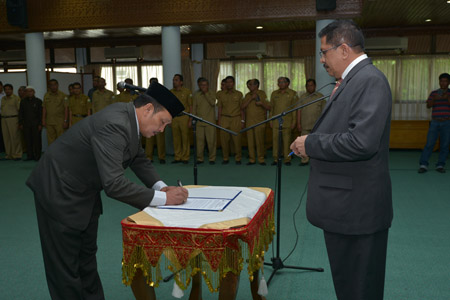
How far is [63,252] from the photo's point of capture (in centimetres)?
200

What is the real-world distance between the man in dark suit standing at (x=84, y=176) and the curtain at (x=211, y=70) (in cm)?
970

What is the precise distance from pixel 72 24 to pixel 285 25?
4682 millimetres

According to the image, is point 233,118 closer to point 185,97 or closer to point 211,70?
point 185,97

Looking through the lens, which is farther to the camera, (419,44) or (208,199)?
(419,44)

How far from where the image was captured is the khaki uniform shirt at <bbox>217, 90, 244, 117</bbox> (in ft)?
28.2

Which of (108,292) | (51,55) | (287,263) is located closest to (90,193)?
(108,292)

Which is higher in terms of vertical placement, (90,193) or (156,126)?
(156,126)

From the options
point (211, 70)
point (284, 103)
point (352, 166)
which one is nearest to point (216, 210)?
point (352, 166)

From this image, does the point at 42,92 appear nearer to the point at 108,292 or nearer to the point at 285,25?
the point at 285,25

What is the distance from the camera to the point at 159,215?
6.73ft

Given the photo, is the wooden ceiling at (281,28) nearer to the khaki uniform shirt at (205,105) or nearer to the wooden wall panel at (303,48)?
the wooden wall panel at (303,48)

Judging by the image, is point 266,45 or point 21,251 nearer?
point 21,251

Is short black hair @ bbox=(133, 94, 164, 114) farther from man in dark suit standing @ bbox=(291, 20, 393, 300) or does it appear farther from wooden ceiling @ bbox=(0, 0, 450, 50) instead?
wooden ceiling @ bbox=(0, 0, 450, 50)

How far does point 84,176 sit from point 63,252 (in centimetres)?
37
